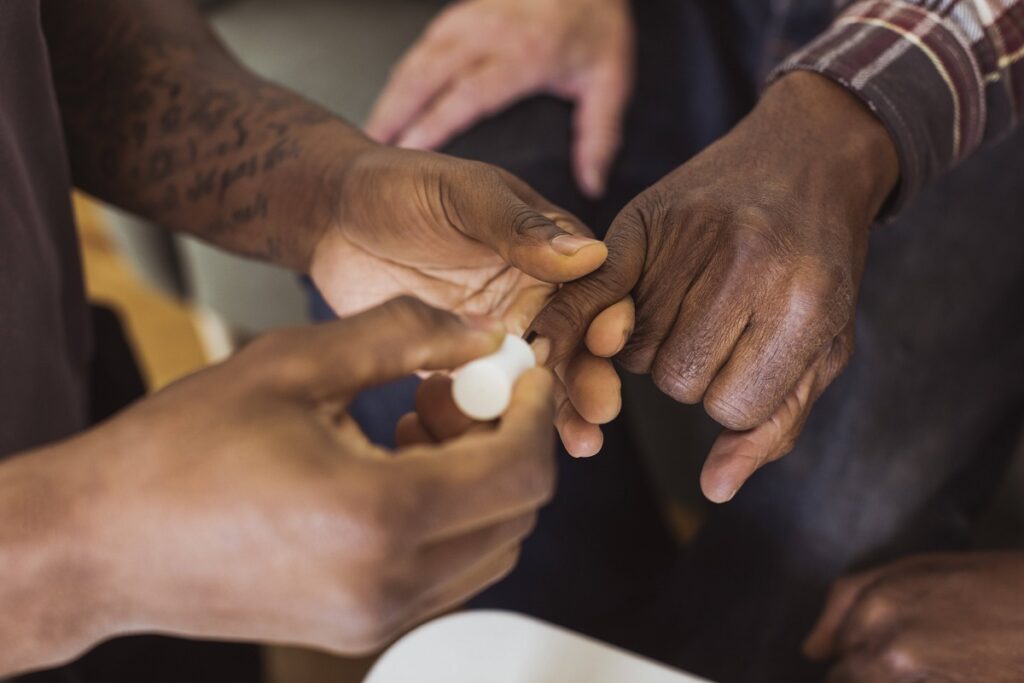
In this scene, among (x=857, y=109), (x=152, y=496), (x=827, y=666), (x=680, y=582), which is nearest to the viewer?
(x=152, y=496)

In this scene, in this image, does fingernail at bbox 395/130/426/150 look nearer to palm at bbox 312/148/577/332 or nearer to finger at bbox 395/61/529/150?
finger at bbox 395/61/529/150

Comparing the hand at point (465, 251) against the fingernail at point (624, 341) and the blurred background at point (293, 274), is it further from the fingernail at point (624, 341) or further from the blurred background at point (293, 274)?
the blurred background at point (293, 274)

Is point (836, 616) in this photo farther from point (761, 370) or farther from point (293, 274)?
point (293, 274)

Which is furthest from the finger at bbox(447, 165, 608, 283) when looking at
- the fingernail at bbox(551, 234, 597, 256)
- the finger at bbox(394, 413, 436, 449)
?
the finger at bbox(394, 413, 436, 449)

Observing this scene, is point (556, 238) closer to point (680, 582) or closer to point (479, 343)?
point (479, 343)

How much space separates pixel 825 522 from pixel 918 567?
0.26ft

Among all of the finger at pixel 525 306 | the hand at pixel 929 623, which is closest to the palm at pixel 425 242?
the finger at pixel 525 306

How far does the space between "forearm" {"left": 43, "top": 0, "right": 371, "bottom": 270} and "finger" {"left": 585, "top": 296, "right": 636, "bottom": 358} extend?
0.25 m

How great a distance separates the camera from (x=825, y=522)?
73cm

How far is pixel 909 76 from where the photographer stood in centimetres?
59

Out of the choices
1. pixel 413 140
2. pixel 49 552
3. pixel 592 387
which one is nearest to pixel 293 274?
pixel 413 140

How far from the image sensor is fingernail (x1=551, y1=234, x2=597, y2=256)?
1.50 ft

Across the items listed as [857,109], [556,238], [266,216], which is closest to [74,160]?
[266,216]

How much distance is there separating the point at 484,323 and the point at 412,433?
0.08m
